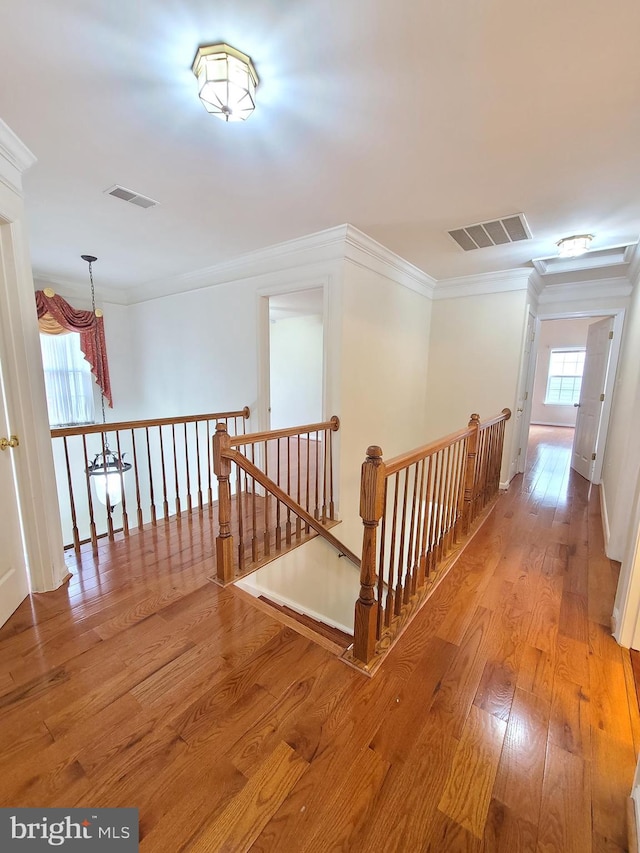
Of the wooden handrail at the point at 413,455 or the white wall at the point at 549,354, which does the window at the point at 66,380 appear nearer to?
the wooden handrail at the point at 413,455

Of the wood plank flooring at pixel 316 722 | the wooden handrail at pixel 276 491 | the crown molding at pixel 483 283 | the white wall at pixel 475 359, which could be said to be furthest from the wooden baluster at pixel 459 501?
the crown molding at pixel 483 283

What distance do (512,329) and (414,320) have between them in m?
1.06

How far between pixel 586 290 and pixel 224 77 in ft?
15.7

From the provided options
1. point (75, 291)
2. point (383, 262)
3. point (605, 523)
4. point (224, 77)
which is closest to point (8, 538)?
point (224, 77)

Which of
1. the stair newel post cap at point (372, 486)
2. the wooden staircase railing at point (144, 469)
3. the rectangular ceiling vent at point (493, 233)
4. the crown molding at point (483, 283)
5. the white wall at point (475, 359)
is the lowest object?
the wooden staircase railing at point (144, 469)

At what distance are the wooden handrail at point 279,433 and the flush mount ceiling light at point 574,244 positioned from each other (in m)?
2.40

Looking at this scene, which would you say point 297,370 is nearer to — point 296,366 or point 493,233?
point 296,366

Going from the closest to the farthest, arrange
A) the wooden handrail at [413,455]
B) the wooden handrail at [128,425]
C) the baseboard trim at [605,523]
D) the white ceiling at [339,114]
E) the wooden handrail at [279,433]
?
the white ceiling at [339,114] < the wooden handrail at [413,455] < the wooden handrail at [279,433] < the wooden handrail at [128,425] < the baseboard trim at [605,523]

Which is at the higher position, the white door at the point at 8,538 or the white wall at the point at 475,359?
the white wall at the point at 475,359

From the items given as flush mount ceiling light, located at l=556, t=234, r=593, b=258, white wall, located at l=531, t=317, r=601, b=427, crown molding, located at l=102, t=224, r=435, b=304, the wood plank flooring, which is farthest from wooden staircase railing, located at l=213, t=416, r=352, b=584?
white wall, located at l=531, t=317, r=601, b=427

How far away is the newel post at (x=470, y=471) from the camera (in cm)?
277

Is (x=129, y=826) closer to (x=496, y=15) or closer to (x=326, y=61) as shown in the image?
(x=326, y=61)

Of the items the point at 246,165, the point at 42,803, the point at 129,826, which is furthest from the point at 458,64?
the point at 42,803

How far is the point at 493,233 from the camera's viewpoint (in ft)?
9.21
